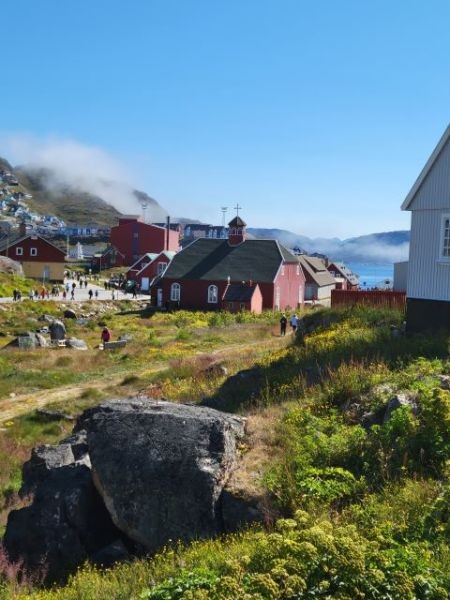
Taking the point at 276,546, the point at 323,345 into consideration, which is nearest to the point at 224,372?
the point at 323,345

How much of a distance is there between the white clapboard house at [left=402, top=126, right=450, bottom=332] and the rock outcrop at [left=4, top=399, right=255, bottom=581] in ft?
31.7

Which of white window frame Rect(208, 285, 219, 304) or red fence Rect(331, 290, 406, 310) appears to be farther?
white window frame Rect(208, 285, 219, 304)

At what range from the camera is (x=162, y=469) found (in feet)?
32.2

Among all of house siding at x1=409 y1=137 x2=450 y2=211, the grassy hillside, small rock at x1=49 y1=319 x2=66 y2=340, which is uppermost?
house siding at x1=409 y1=137 x2=450 y2=211

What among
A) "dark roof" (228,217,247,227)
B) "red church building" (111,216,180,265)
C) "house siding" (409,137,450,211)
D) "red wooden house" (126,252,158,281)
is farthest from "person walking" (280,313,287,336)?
"red church building" (111,216,180,265)

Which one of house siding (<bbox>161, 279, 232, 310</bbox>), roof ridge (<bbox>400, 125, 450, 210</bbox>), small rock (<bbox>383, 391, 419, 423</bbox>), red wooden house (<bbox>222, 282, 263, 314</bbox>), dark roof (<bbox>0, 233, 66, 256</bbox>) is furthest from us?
dark roof (<bbox>0, 233, 66, 256</bbox>)

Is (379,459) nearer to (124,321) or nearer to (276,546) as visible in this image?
(276,546)

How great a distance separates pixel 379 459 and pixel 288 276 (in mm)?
53962

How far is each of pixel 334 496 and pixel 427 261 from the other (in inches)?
462

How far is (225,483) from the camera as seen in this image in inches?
380

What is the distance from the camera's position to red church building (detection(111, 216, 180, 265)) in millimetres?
103125

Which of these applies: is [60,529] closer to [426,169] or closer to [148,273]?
[426,169]

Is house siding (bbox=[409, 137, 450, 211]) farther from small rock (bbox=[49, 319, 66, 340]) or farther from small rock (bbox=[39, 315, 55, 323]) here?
small rock (bbox=[39, 315, 55, 323])

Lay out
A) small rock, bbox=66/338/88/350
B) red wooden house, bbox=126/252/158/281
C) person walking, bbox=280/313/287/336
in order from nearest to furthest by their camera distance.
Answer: person walking, bbox=280/313/287/336, small rock, bbox=66/338/88/350, red wooden house, bbox=126/252/158/281
